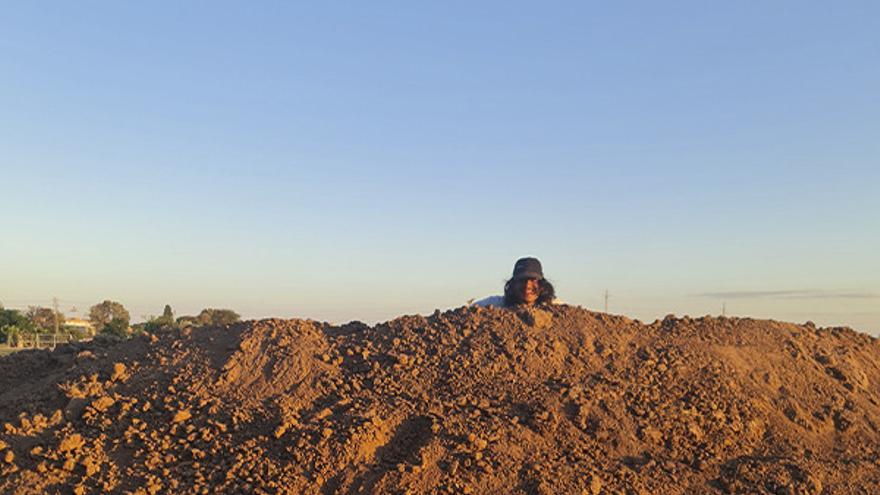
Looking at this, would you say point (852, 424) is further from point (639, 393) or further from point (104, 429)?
point (104, 429)

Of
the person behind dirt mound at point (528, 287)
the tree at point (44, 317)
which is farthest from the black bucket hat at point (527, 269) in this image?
the tree at point (44, 317)

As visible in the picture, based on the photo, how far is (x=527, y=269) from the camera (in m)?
6.27

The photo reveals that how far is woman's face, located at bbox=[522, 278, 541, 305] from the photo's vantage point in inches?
245

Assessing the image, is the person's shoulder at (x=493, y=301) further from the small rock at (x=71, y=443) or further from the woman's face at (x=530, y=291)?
the small rock at (x=71, y=443)

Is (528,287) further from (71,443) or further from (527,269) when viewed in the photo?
(71,443)

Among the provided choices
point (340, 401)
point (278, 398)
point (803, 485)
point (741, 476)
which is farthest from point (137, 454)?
point (803, 485)

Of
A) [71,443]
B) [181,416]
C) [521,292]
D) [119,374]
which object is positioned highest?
[521,292]

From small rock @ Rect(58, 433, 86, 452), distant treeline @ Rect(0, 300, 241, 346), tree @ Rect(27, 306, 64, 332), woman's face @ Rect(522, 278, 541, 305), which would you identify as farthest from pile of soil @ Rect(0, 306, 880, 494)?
tree @ Rect(27, 306, 64, 332)

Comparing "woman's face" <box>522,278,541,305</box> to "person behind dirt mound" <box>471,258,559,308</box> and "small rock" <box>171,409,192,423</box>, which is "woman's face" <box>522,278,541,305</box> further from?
"small rock" <box>171,409,192,423</box>

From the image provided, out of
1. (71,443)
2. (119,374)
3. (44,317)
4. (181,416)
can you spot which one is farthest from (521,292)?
(44,317)

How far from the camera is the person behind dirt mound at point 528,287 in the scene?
624 cm

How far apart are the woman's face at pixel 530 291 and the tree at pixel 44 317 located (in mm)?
35876

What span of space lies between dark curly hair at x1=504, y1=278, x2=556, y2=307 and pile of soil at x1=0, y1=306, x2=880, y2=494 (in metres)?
0.81

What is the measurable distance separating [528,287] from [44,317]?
4048 centimetres
